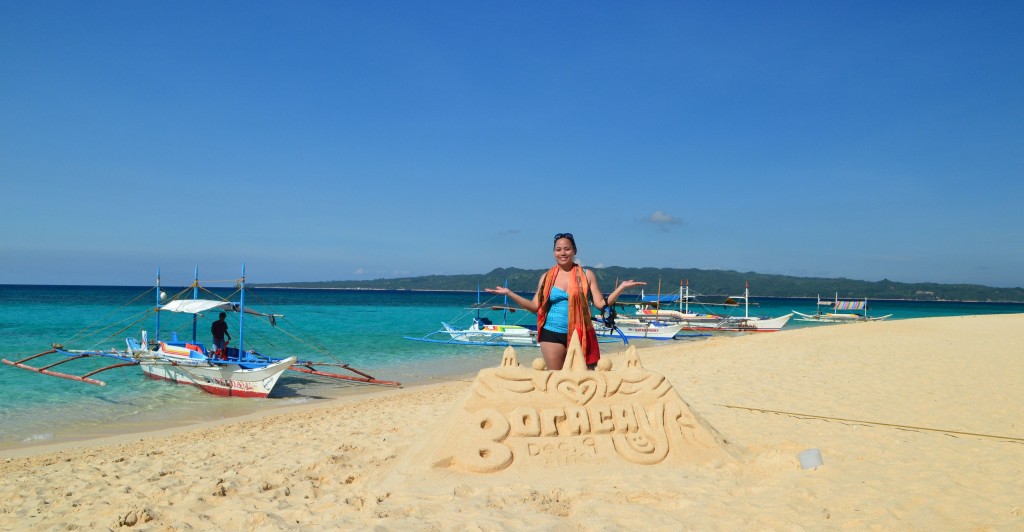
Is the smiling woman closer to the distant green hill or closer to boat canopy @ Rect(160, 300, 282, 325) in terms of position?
boat canopy @ Rect(160, 300, 282, 325)

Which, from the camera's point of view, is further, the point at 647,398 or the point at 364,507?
the point at 647,398

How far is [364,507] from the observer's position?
4566 mm

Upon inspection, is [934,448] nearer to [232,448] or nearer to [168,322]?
[232,448]

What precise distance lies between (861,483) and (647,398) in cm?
180

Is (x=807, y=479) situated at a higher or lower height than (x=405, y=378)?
higher

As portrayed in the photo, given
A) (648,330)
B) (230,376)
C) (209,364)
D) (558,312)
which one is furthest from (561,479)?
(648,330)

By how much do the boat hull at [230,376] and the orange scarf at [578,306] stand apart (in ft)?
31.9

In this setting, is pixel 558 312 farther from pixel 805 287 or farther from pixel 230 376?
pixel 805 287

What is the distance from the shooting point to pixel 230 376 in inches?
571

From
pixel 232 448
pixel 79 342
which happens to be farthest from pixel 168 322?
pixel 232 448

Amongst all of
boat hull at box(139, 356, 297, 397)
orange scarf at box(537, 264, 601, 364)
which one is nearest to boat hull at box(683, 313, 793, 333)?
boat hull at box(139, 356, 297, 397)

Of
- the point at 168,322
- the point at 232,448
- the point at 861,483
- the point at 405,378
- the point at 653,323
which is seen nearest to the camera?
the point at 861,483

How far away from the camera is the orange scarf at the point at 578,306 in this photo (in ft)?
18.7

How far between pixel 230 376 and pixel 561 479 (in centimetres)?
1185
